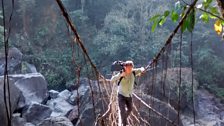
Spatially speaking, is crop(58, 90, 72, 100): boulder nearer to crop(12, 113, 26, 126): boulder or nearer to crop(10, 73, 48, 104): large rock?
crop(10, 73, 48, 104): large rock

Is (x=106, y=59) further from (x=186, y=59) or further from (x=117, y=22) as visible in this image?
(x=186, y=59)

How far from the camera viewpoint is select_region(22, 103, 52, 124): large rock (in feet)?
15.5

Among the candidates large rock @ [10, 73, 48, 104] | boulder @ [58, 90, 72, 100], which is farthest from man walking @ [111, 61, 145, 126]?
boulder @ [58, 90, 72, 100]

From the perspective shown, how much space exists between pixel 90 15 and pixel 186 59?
3.01 m

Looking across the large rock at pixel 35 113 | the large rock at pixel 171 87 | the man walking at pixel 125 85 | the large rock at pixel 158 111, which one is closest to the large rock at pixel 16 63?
the large rock at pixel 35 113

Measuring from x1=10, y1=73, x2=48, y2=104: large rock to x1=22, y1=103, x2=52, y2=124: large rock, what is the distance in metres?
0.50

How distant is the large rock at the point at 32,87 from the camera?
5.43 m

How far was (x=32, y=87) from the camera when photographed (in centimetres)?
561

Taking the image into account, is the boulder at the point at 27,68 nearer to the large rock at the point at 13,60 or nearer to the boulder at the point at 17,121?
the large rock at the point at 13,60

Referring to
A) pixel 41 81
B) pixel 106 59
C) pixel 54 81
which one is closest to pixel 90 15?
pixel 106 59

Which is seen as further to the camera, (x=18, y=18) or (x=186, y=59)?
(x=18, y=18)

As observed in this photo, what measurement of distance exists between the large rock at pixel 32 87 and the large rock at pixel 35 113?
50 centimetres

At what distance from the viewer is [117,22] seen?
301 inches

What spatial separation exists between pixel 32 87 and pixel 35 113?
0.90 m
